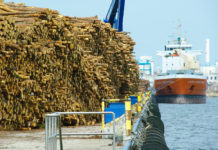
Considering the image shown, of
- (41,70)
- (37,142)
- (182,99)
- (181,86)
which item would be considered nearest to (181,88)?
(181,86)

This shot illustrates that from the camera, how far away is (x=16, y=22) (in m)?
11.8

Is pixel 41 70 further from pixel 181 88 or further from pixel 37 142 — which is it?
pixel 181 88

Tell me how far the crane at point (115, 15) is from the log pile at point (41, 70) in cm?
Answer: 2341

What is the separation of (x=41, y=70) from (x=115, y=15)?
31099 mm

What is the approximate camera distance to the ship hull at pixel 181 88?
219ft

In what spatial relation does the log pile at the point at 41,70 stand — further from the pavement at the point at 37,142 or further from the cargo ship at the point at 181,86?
the cargo ship at the point at 181,86

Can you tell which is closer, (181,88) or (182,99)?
(181,88)

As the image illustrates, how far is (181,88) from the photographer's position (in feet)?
219

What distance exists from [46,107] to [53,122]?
5.79 meters

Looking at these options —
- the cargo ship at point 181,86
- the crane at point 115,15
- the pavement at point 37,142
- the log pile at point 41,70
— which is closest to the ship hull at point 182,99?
the cargo ship at point 181,86

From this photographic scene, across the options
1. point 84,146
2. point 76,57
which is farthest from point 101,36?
point 84,146

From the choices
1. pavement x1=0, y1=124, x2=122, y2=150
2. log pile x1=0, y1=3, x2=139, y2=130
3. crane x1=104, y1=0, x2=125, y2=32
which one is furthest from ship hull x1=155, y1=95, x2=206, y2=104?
pavement x1=0, y1=124, x2=122, y2=150

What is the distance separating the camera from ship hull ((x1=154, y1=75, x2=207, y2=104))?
66.9 m

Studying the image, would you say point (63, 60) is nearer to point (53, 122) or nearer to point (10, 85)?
point (10, 85)
